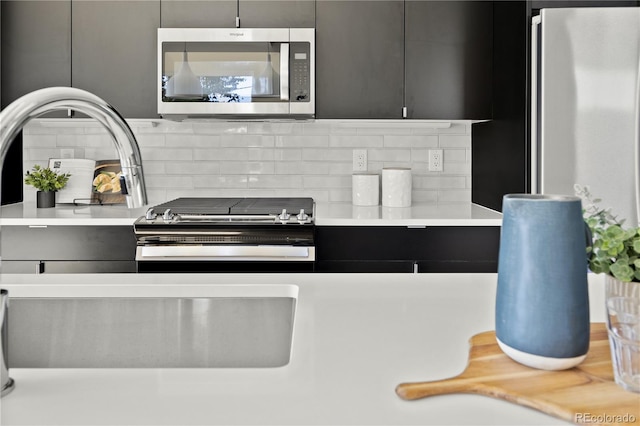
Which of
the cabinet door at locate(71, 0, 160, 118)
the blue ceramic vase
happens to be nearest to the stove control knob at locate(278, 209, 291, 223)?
the cabinet door at locate(71, 0, 160, 118)

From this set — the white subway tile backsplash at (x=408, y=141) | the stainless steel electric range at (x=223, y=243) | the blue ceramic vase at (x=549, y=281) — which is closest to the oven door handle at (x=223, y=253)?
the stainless steel electric range at (x=223, y=243)

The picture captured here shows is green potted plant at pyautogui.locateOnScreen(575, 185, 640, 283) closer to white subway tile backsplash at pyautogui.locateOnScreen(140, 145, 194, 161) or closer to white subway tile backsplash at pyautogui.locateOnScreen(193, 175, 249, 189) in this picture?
white subway tile backsplash at pyautogui.locateOnScreen(193, 175, 249, 189)

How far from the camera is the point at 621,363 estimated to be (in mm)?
683

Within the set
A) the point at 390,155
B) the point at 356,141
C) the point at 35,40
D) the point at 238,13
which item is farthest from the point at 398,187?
the point at 35,40

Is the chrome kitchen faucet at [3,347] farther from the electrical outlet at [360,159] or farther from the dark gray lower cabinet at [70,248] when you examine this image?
the electrical outlet at [360,159]

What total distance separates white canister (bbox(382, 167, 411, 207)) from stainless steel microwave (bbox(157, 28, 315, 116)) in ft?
2.30

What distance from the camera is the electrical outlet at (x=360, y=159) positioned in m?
3.09

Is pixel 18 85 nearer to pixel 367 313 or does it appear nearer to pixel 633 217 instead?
pixel 367 313

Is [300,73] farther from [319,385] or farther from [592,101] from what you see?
[319,385]

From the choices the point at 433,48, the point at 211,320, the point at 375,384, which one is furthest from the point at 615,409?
the point at 433,48

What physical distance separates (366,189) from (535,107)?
3.37 feet

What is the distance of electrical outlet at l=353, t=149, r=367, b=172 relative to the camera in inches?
122

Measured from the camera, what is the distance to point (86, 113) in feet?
2.33

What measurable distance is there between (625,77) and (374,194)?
4.28ft
